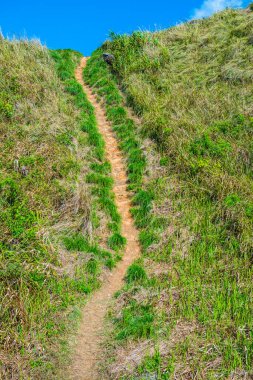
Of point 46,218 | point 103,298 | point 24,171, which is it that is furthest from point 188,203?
point 24,171

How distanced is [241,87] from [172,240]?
8038mm

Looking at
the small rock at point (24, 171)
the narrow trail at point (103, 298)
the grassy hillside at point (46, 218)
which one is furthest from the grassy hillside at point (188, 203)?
the small rock at point (24, 171)

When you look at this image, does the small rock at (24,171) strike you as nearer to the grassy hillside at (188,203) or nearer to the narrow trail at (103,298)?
the narrow trail at (103,298)

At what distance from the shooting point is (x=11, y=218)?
8.12 meters

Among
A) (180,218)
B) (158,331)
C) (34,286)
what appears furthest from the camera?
(180,218)

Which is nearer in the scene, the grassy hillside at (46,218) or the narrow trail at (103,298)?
the narrow trail at (103,298)

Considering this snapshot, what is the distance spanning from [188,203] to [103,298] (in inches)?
131

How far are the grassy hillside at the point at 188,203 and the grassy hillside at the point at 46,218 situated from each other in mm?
939

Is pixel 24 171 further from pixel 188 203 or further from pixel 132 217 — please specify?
pixel 188 203

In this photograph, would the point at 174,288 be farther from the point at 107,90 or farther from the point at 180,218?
the point at 107,90

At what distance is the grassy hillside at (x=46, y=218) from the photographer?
260 inches

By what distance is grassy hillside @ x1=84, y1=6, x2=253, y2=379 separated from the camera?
6.11 metres

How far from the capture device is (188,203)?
32.0 feet

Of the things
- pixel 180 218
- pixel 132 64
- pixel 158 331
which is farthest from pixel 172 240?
pixel 132 64
